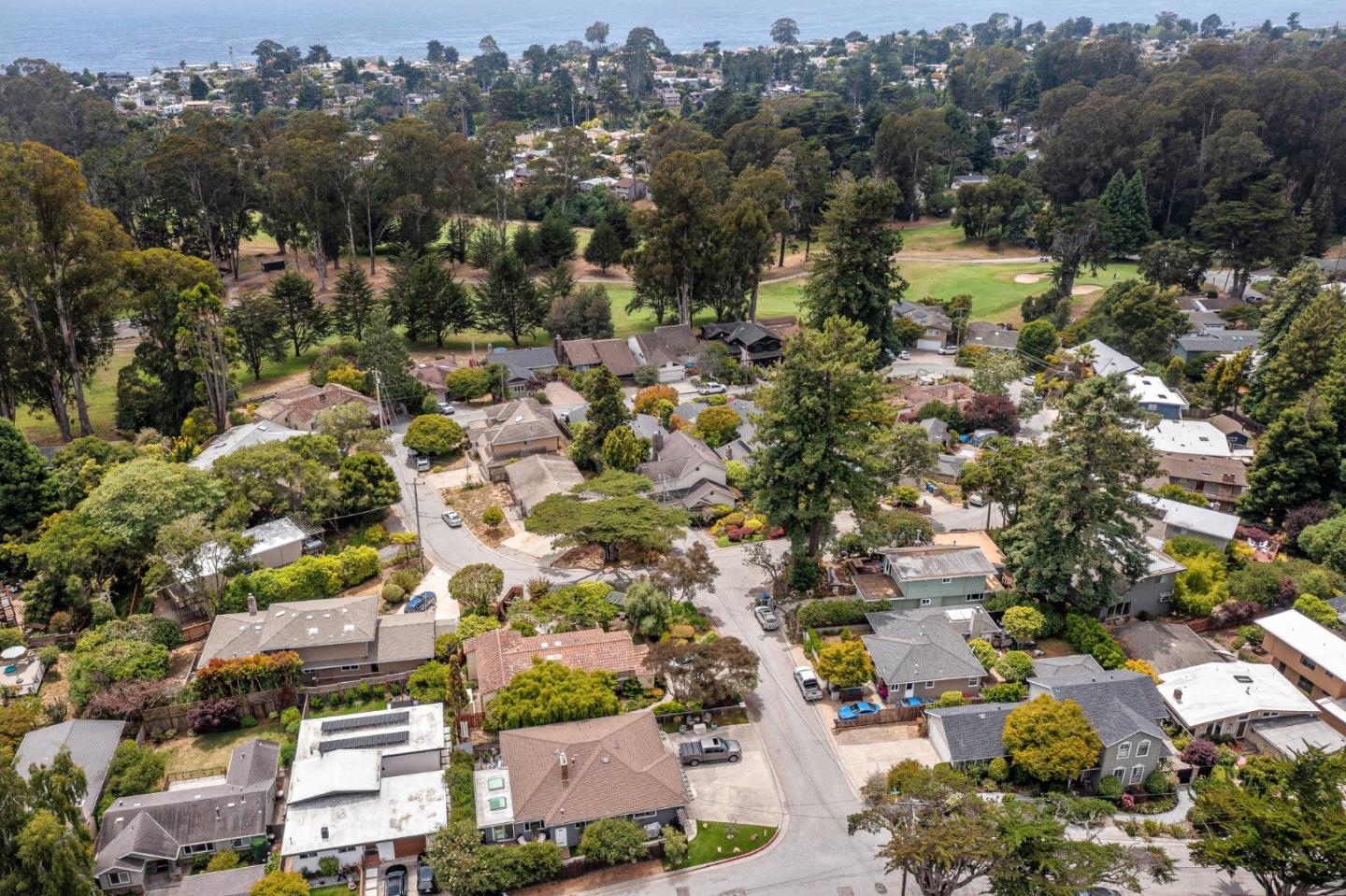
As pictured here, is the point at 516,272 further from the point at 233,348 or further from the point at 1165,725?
the point at 1165,725

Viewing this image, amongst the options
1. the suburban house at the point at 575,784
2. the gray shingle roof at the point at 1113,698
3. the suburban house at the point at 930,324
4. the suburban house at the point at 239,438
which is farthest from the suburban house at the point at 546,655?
the suburban house at the point at 930,324

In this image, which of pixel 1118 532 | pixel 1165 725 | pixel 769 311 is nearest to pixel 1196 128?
pixel 769 311

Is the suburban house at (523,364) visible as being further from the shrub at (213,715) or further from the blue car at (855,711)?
the blue car at (855,711)

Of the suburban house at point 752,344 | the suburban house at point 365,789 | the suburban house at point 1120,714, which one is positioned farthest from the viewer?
the suburban house at point 752,344

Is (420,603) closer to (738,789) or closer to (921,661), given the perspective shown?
(738,789)

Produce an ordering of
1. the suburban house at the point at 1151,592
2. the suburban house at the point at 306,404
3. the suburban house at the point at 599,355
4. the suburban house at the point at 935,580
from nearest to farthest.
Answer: the suburban house at the point at 1151,592, the suburban house at the point at 935,580, the suburban house at the point at 306,404, the suburban house at the point at 599,355

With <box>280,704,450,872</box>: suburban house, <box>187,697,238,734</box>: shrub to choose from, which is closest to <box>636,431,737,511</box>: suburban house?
<box>280,704,450,872</box>: suburban house

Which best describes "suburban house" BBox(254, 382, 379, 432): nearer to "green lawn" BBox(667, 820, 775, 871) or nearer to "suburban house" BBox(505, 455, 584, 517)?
"suburban house" BBox(505, 455, 584, 517)
